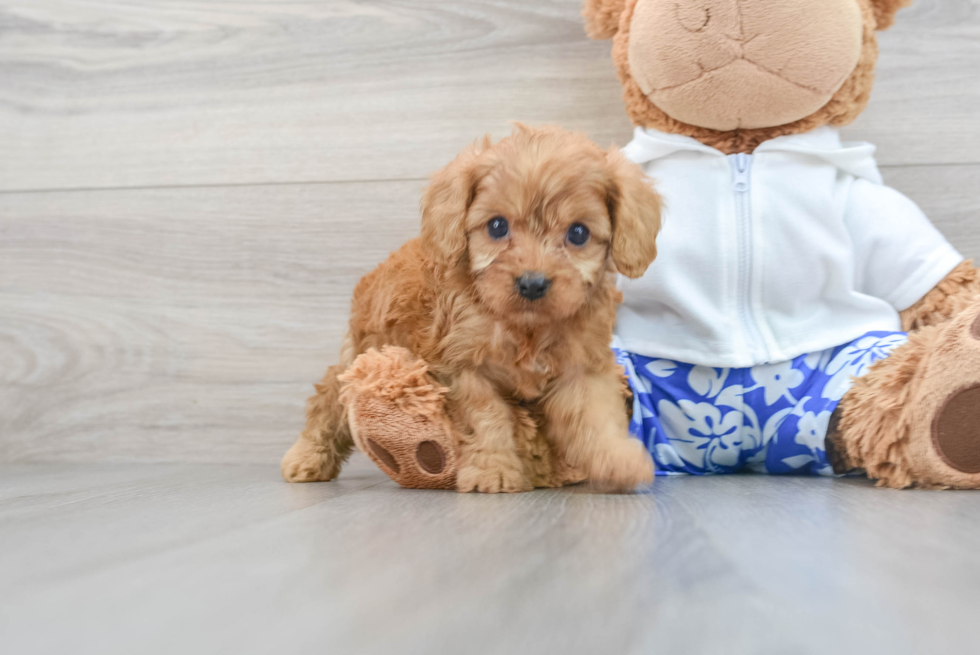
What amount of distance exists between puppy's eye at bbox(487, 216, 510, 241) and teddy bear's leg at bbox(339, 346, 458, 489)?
18 cm

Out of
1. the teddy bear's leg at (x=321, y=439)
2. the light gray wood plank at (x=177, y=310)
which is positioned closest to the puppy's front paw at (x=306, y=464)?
the teddy bear's leg at (x=321, y=439)

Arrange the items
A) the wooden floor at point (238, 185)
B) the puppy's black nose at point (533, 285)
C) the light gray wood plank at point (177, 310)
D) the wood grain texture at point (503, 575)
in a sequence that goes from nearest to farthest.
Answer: the wood grain texture at point (503, 575)
the puppy's black nose at point (533, 285)
the wooden floor at point (238, 185)
the light gray wood plank at point (177, 310)

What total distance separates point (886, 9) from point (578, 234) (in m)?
0.59

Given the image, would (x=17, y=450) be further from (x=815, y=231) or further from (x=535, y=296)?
(x=815, y=231)

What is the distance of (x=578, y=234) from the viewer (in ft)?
2.80

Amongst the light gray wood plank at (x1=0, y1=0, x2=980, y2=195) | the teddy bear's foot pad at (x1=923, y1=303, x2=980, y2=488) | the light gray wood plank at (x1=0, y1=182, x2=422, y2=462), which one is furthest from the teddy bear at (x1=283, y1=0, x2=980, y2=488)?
the light gray wood plank at (x1=0, y1=182, x2=422, y2=462)

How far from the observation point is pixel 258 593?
47 centimetres

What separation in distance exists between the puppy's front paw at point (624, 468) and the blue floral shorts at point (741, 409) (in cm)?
18

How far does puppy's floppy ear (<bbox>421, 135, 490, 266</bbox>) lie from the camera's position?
0.86 metres

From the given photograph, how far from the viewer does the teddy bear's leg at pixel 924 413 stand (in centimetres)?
81

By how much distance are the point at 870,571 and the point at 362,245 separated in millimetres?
1018

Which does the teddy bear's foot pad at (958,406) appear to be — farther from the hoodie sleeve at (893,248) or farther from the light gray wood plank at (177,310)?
the light gray wood plank at (177,310)

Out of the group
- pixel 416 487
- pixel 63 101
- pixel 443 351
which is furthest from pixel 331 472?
pixel 63 101

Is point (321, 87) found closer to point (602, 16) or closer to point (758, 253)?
point (602, 16)
